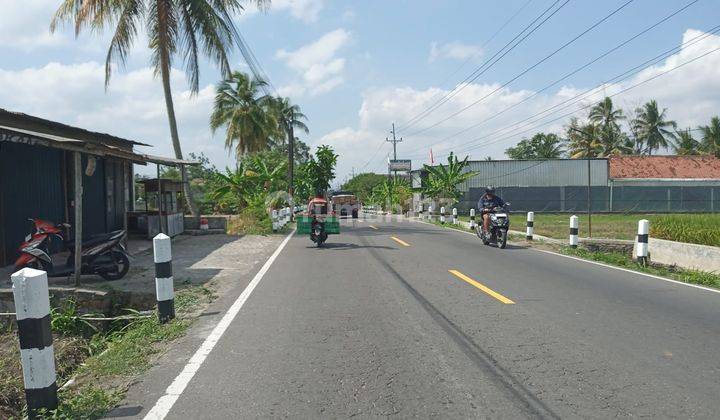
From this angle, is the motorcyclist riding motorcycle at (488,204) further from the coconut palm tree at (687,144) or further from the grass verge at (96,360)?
the coconut palm tree at (687,144)

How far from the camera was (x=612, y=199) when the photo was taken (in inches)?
1729

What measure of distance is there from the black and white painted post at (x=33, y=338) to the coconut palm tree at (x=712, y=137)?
6296 centimetres

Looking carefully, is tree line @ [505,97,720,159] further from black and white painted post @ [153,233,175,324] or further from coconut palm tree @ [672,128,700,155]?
black and white painted post @ [153,233,175,324]

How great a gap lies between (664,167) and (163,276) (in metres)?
50.3

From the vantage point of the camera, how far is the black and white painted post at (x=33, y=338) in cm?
391

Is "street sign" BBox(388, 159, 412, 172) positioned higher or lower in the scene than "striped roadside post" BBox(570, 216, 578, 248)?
higher

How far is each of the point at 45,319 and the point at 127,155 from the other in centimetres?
772

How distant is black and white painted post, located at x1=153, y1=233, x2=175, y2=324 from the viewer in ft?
21.9

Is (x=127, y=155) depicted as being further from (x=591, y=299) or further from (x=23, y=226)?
(x=591, y=299)

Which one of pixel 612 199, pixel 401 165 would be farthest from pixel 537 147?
pixel 612 199


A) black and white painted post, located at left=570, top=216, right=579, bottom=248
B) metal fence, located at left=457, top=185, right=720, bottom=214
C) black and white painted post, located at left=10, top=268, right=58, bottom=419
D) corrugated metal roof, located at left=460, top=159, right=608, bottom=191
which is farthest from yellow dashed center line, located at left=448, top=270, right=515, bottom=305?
corrugated metal roof, located at left=460, top=159, right=608, bottom=191

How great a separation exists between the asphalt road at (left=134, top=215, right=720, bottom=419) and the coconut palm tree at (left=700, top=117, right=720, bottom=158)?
5546 centimetres

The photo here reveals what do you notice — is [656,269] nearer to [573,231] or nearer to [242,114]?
[573,231]

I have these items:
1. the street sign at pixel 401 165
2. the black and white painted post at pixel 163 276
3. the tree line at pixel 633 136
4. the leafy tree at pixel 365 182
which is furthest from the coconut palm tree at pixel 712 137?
the black and white painted post at pixel 163 276
